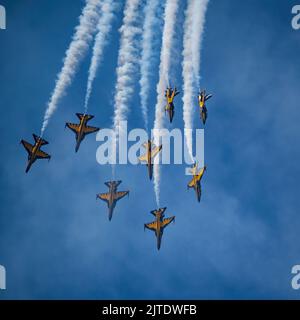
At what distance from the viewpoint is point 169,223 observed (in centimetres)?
3669

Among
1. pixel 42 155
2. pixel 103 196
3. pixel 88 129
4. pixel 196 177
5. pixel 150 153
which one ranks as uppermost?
pixel 88 129

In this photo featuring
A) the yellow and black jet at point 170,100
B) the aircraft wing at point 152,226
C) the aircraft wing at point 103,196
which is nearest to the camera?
the yellow and black jet at point 170,100

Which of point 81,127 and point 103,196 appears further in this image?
point 103,196

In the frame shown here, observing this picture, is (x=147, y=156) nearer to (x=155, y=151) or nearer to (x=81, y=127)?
(x=155, y=151)

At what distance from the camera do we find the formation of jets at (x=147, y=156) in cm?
3426

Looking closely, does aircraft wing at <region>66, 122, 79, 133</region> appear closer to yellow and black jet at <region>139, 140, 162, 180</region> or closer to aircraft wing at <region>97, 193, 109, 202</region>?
yellow and black jet at <region>139, 140, 162, 180</region>

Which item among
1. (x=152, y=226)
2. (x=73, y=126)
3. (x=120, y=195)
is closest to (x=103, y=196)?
(x=120, y=195)

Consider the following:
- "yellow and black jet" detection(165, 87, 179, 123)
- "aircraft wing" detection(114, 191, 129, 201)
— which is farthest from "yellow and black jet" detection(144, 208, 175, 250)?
"yellow and black jet" detection(165, 87, 179, 123)

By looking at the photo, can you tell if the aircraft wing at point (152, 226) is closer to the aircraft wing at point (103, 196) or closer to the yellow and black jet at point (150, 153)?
the aircraft wing at point (103, 196)

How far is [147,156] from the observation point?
35438 millimetres

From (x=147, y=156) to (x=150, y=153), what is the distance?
42 cm

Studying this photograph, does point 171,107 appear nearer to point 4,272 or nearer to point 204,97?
point 204,97

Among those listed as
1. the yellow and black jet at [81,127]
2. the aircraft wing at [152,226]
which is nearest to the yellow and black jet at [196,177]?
the aircraft wing at [152,226]
